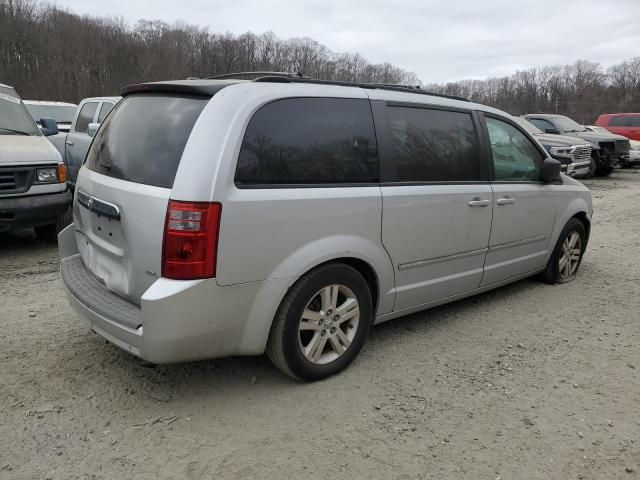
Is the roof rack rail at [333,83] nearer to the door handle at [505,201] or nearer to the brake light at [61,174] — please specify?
the door handle at [505,201]

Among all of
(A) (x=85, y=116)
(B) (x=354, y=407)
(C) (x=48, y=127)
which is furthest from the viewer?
(A) (x=85, y=116)

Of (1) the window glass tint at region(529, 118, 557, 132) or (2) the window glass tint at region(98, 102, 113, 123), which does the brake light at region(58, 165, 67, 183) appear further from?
(1) the window glass tint at region(529, 118, 557, 132)

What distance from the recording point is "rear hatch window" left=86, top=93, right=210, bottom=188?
2.75 m

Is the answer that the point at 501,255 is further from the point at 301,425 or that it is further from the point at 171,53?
the point at 171,53

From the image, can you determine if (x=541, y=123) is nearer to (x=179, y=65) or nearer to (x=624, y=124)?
(x=624, y=124)

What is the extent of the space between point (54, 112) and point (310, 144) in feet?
37.9

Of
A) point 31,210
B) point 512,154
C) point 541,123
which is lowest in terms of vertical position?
point 31,210

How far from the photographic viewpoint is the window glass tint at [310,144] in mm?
2781

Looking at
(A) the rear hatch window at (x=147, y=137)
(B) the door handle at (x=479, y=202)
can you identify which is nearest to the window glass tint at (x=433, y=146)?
(B) the door handle at (x=479, y=202)

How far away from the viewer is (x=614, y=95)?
194 feet

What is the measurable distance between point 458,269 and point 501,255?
605mm

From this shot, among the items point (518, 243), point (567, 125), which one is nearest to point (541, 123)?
point (567, 125)

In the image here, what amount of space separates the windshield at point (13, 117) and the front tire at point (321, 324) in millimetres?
5045

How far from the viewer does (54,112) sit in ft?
40.7
